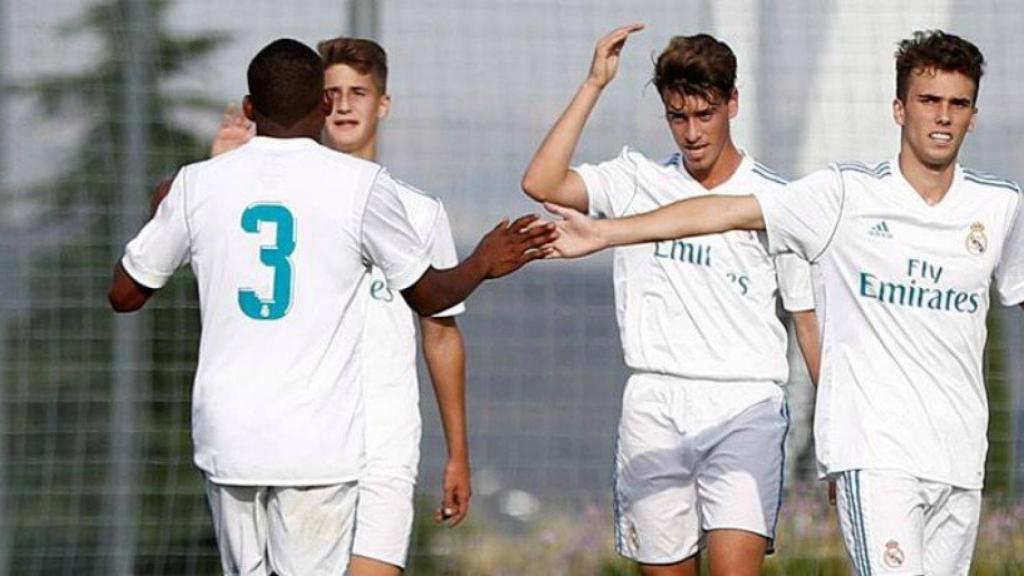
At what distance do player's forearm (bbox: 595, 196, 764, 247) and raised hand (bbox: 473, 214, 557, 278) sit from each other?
0.53 m

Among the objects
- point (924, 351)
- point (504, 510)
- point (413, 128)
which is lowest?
point (504, 510)

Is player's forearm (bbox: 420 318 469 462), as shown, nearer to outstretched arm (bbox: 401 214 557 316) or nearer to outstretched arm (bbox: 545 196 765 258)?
outstretched arm (bbox: 545 196 765 258)

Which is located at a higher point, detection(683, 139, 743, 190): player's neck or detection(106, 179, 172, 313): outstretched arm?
detection(683, 139, 743, 190): player's neck

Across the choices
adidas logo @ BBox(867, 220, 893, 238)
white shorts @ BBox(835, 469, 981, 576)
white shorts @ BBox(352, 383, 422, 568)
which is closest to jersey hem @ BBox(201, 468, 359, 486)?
white shorts @ BBox(352, 383, 422, 568)

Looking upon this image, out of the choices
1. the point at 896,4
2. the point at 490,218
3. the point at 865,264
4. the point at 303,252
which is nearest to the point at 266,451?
the point at 303,252

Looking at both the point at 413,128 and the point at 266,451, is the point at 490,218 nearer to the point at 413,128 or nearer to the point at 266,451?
the point at 413,128

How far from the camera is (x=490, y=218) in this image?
33.2 feet

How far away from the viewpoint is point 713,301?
833 cm

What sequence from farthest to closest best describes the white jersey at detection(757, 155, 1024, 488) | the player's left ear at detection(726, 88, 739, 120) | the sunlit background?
the sunlit background, the player's left ear at detection(726, 88, 739, 120), the white jersey at detection(757, 155, 1024, 488)

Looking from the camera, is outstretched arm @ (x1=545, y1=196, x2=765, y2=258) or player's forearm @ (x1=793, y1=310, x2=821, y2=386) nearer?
outstretched arm @ (x1=545, y1=196, x2=765, y2=258)

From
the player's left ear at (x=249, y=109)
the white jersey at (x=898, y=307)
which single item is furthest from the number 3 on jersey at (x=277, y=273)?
the white jersey at (x=898, y=307)

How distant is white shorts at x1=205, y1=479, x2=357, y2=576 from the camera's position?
652 centimetres

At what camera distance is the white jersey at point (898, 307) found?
23.8 feet

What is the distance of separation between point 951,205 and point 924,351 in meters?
0.47
